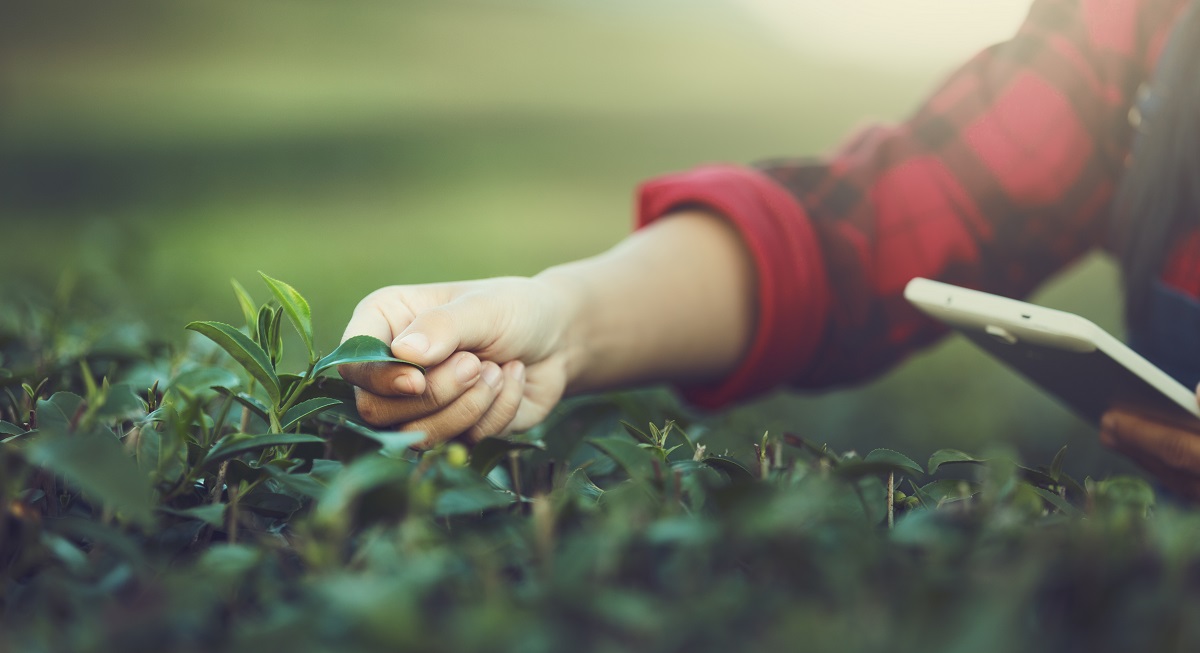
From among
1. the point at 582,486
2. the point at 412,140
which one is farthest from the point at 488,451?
the point at 412,140

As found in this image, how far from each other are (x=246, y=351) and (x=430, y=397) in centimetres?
20

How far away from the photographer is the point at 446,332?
82cm

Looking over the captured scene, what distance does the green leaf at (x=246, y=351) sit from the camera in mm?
664

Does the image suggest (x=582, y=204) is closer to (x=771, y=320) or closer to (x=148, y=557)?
(x=771, y=320)

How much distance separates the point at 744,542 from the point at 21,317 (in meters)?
1.05

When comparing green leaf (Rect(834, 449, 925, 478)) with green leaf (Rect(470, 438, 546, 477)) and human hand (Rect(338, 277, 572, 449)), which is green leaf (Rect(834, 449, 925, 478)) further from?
human hand (Rect(338, 277, 572, 449))

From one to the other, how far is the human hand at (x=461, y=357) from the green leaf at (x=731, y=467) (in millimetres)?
274

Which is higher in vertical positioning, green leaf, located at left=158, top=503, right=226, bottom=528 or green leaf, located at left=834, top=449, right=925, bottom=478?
green leaf, located at left=158, top=503, right=226, bottom=528

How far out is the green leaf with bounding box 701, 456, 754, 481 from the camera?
0.61 m

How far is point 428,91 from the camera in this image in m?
6.33

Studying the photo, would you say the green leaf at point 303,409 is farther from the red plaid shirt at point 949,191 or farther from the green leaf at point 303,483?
the red plaid shirt at point 949,191

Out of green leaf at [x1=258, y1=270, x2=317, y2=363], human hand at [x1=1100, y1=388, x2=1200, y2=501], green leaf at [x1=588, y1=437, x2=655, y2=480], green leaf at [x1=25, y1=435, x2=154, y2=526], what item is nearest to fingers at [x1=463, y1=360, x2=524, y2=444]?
green leaf at [x1=258, y1=270, x2=317, y2=363]

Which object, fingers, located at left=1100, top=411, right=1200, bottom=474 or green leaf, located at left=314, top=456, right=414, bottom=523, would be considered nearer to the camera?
green leaf, located at left=314, top=456, right=414, bottom=523

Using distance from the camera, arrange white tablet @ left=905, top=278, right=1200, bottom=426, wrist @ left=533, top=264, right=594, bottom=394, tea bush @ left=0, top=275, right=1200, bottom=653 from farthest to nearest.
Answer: wrist @ left=533, top=264, right=594, bottom=394, white tablet @ left=905, top=278, right=1200, bottom=426, tea bush @ left=0, top=275, right=1200, bottom=653
